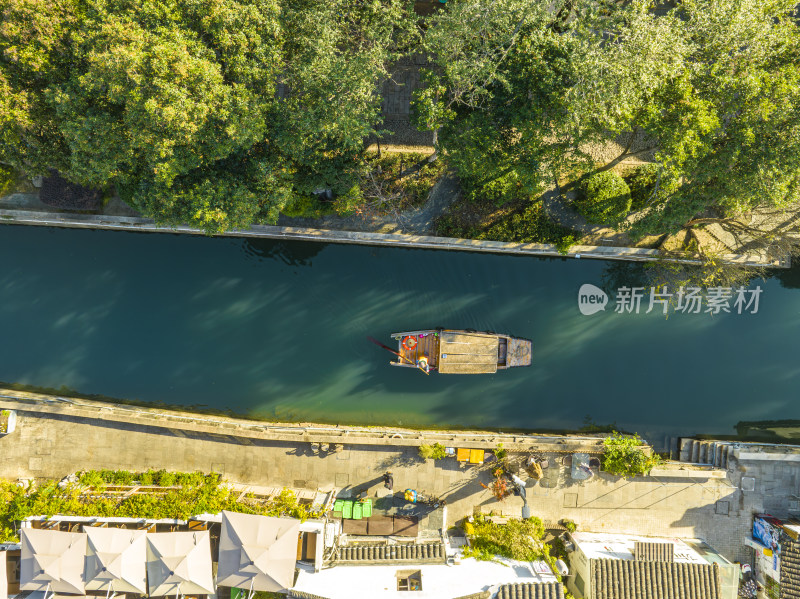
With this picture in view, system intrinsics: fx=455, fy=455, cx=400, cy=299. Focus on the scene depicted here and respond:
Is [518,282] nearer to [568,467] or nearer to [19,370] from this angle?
[568,467]

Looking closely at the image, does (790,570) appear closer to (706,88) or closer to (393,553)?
(393,553)

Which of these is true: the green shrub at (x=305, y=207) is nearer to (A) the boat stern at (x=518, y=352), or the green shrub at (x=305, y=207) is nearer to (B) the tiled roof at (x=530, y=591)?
(A) the boat stern at (x=518, y=352)

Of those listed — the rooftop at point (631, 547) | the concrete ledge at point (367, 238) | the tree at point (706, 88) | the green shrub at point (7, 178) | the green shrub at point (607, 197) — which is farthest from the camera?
the concrete ledge at point (367, 238)

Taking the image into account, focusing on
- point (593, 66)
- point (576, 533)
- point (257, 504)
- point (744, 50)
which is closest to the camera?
point (593, 66)

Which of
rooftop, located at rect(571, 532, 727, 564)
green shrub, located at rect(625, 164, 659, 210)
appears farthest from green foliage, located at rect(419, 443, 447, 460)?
green shrub, located at rect(625, 164, 659, 210)

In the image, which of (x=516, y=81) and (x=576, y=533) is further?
(x=576, y=533)

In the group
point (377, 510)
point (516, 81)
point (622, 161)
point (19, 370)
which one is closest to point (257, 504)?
point (377, 510)

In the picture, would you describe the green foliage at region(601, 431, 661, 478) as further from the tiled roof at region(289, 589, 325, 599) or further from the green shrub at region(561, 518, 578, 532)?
the tiled roof at region(289, 589, 325, 599)
